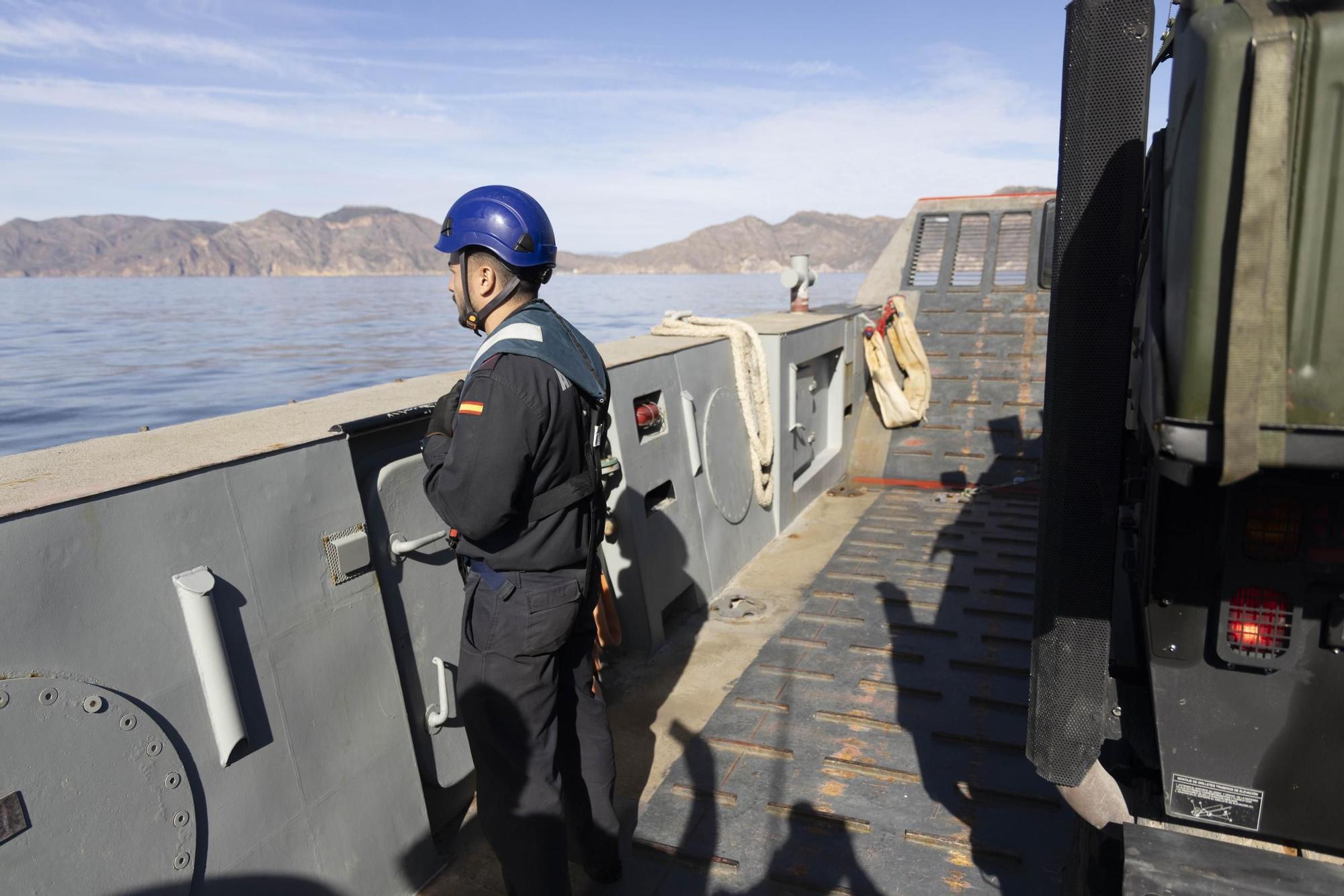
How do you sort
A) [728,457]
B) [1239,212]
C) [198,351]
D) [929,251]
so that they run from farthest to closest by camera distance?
[198,351]
[929,251]
[728,457]
[1239,212]

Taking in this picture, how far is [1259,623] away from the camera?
6.04ft

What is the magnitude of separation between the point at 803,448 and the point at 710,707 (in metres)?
3.48

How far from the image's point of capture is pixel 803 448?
699 centimetres

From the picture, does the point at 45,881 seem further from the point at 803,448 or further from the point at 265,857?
the point at 803,448

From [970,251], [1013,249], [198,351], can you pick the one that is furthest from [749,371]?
[198,351]

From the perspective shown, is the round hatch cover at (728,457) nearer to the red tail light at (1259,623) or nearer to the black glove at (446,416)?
the black glove at (446,416)

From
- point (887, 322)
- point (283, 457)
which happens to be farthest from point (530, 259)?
point (887, 322)

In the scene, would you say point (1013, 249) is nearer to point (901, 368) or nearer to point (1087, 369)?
point (901, 368)

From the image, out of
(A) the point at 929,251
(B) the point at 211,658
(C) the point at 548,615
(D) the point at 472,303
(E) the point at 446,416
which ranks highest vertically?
(D) the point at 472,303

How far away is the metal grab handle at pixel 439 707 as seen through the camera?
9.37ft

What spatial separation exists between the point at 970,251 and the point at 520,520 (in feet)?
27.7

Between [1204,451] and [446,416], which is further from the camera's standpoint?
[446,416]

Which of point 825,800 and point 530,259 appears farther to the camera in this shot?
point 825,800

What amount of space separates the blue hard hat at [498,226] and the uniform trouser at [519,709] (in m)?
0.92
